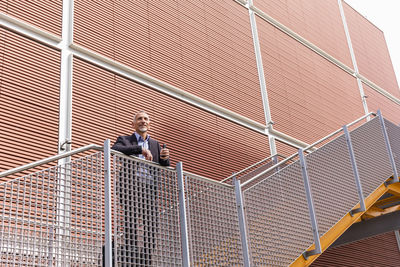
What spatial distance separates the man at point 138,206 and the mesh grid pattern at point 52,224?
0.27 m

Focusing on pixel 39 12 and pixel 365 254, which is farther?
pixel 365 254

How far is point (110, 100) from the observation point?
9594mm

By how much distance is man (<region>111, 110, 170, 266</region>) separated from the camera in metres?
4.84

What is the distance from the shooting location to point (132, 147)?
5.33 m

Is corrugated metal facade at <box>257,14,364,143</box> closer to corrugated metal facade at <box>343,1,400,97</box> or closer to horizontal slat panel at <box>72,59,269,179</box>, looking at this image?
horizontal slat panel at <box>72,59,269,179</box>

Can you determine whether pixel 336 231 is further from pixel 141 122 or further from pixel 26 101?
pixel 26 101

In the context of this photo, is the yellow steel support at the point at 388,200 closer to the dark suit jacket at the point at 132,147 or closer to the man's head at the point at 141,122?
the dark suit jacket at the point at 132,147

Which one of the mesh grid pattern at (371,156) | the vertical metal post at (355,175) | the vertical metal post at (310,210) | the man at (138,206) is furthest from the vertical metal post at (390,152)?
the man at (138,206)

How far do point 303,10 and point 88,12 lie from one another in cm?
991

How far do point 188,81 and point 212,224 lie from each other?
606cm

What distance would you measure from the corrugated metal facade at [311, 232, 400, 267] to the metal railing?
190 inches

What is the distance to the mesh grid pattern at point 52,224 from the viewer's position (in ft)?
13.7

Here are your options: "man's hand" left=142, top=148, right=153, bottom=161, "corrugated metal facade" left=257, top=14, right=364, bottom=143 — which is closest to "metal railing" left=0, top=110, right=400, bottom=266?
"man's hand" left=142, top=148, right=153, bottom=161

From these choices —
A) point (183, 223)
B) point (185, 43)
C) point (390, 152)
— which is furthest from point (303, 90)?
point (183, 223)
